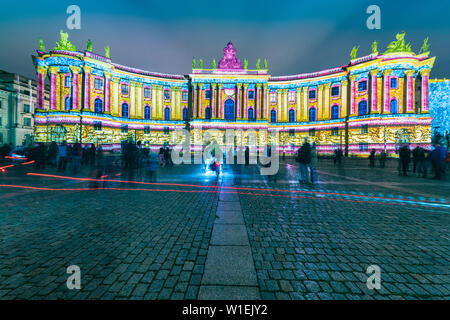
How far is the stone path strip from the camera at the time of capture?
7.30ft

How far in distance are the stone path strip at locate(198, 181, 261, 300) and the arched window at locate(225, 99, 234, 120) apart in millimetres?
40994

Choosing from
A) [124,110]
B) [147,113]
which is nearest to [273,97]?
[147,113]

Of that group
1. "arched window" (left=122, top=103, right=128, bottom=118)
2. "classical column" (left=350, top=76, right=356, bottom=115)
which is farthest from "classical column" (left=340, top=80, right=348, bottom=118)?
"arched window" (left=122, top=103, right=128, bottom=118)

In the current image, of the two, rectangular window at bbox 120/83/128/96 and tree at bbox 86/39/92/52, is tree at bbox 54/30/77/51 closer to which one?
tree at bbox 86/39/92/52

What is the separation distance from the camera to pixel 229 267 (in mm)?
2689

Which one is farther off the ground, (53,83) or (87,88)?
(53,83)

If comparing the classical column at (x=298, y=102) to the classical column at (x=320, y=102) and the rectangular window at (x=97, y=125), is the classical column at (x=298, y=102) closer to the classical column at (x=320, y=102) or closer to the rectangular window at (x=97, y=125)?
the classical column at (x=320, y=102)

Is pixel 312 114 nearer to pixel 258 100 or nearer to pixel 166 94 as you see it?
pixel 258 100

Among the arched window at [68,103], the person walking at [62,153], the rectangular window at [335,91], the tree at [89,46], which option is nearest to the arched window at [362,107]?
the rectangular window at [335,91]

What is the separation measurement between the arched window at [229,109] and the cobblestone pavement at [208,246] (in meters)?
Answer: 39.1

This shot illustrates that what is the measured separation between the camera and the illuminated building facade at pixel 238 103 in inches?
1351

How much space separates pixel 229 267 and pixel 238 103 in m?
42.5
